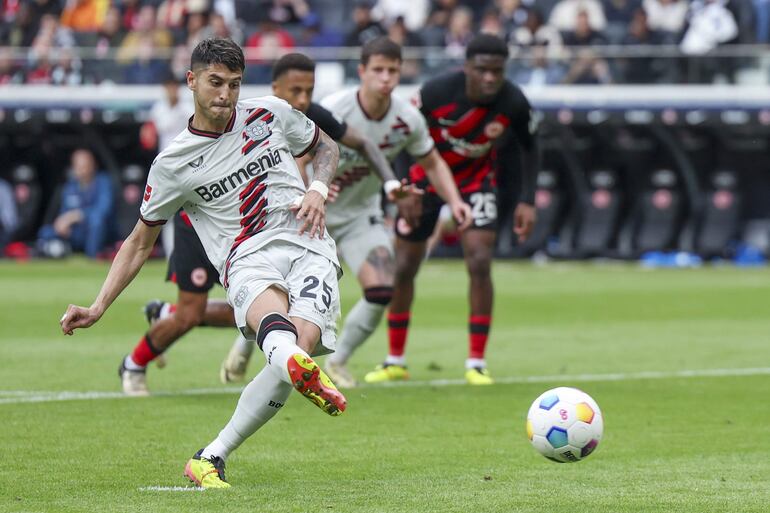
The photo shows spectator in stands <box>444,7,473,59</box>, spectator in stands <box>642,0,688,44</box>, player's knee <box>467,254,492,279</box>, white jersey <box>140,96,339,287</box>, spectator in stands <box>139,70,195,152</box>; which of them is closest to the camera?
white jersey <box>140,96,339,287</box>

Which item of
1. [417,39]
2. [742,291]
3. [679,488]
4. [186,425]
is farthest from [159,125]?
[679,488]

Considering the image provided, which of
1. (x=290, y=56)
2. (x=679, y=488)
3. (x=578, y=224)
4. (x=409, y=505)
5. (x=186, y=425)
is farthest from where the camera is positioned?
(x=578, y=224)

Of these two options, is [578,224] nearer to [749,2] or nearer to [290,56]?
[749,2]

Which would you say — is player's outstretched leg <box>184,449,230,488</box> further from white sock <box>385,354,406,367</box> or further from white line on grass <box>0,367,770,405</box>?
white sock <box>385,354,406,367</box>

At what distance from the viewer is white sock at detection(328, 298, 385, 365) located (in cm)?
973

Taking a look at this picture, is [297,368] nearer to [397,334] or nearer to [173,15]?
[397,334]

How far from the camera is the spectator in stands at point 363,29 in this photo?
912 inches

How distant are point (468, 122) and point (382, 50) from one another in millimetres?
1227

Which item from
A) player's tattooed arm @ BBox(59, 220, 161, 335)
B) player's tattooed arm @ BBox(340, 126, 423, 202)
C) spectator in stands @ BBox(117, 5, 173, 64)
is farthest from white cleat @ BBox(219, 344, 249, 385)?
spectator in stands @ BBox(117, 5, 173, 64)

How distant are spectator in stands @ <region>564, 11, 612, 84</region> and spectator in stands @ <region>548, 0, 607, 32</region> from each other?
664mm

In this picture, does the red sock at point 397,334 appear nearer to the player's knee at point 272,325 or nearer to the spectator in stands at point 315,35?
the player's knee at point 272,325

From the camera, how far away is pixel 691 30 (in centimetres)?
2247

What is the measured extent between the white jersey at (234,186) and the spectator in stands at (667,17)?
17.2m

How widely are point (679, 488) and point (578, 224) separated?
1858 cm
